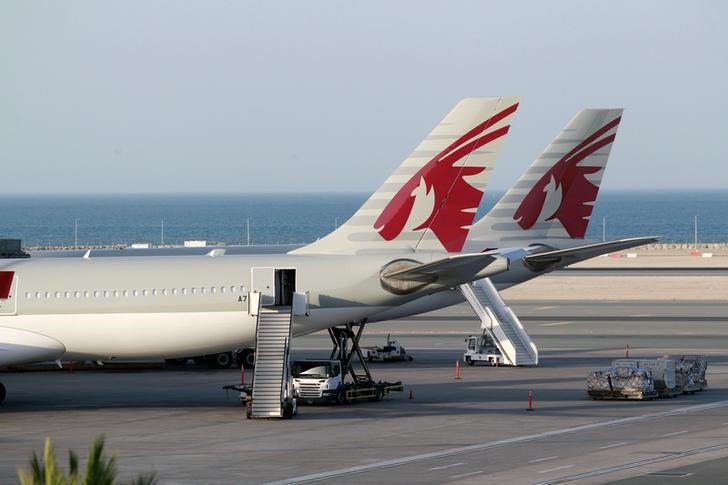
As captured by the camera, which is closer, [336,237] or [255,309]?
[255,309]

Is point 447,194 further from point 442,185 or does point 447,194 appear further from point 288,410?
point 288,410

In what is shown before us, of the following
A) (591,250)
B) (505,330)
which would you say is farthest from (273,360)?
(505,330)

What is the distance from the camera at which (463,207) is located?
45.6 m

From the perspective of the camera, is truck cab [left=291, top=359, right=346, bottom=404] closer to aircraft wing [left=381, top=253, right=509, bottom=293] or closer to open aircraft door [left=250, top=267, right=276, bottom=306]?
open aircraft door [left=250, top=267, right=276, bottom=306]

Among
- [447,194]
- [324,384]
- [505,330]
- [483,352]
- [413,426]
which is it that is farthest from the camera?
[483,352]

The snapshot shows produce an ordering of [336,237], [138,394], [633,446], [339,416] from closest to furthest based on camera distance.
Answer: [633,446] → [339,416] → [336,237] → [138,394]

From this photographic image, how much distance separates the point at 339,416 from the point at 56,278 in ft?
37.9

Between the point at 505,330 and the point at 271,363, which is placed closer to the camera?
the point at 271,363

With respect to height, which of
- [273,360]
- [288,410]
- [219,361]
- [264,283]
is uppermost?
[264,283]

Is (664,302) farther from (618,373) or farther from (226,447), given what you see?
(226,447)

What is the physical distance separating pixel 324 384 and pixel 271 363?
11.8ft

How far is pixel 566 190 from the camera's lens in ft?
218

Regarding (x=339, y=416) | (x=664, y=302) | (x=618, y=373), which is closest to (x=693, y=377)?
(x=618, y=373)

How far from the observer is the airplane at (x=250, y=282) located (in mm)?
44344
